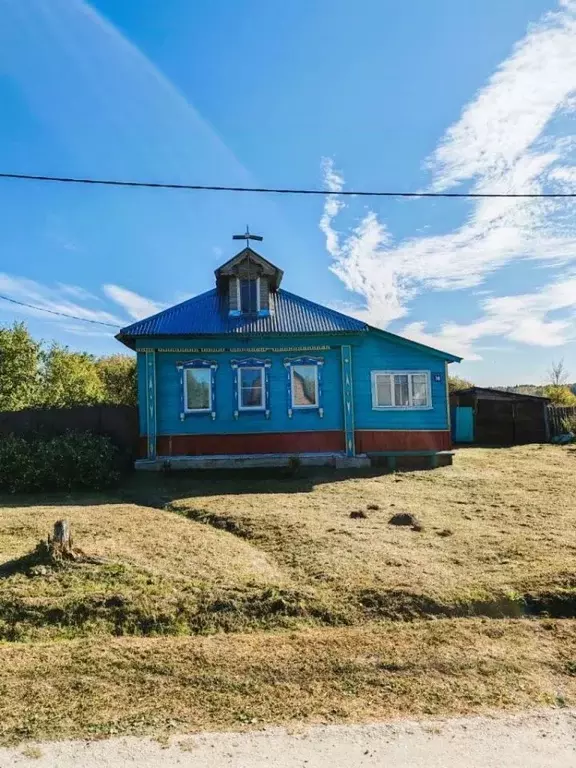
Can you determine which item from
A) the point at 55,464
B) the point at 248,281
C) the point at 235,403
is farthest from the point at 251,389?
the point at 55,464

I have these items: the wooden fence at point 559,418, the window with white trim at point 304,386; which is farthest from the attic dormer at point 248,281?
the wooden fence at point 559,418

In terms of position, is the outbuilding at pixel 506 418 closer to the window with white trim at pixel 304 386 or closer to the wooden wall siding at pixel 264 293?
the window with white trim at pixel 304 386

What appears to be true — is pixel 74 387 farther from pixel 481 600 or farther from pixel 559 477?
pixel 481 600

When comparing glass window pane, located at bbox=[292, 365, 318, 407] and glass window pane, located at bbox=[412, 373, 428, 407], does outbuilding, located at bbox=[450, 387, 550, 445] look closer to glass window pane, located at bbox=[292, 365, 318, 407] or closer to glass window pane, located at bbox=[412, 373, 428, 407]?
glass window pane, located at bbox=[412, 373, 428, 407]

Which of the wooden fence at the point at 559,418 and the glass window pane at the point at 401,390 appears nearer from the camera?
the glass window pane at the point at 401,390

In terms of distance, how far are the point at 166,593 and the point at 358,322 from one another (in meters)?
11.4

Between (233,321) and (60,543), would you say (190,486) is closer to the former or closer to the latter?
(233,321)

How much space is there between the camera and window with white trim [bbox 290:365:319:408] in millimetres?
15836

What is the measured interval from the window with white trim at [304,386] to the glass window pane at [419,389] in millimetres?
2920

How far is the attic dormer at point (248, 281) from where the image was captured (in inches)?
643

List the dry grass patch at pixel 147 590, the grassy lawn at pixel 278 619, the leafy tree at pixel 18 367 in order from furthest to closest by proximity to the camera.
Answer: the leafy tree at pixel 18 367
the dry grass patch at pixel 147 590
the grassy lawn at pixel 278 619

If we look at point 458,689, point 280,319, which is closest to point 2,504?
point 280,319

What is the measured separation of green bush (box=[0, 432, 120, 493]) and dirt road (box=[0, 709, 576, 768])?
34.9 ft

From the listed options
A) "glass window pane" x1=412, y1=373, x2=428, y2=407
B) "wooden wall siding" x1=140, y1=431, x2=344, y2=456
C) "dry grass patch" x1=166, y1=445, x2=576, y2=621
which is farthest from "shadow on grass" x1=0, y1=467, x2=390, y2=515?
"glass window pane" x1=412, y1=373, x2=428, y2=407
